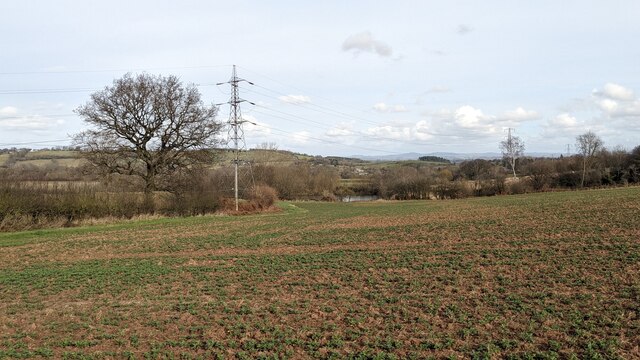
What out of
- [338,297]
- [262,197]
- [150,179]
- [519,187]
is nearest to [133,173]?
[150,179]

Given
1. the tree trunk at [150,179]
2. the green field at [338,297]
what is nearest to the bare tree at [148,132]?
the tree trunk at [150,179]

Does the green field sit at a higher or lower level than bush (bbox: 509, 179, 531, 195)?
lower

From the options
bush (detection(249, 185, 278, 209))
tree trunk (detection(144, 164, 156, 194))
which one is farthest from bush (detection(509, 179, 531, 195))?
tree trunk (detection(144, 164, 156, 194))

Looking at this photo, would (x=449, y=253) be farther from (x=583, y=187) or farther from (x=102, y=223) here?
(x=583, y=187)

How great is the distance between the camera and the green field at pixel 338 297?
8.70 meters

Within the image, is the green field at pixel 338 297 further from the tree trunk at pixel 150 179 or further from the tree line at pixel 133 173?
the tree trunk at pixel 150 179

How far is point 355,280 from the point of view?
13836 millimetres

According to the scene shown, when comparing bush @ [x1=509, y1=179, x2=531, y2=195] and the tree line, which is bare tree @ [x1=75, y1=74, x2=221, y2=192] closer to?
the tree line

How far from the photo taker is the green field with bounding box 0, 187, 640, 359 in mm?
8703

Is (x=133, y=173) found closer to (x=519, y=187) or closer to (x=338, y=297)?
(x=338, y=297)

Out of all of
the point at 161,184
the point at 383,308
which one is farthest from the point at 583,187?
the point at 383,308

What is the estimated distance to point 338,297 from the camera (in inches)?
Result: 472

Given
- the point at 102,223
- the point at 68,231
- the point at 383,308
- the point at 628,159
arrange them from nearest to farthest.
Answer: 1. the point at 383,308
2. the point at 68,231
3. the point at 102,223
4. the point at 628,159

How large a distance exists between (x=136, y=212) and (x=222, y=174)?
19904 millimetres
